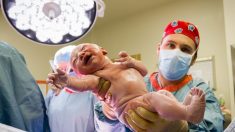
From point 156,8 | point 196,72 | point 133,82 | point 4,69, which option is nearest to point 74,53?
point 133,82

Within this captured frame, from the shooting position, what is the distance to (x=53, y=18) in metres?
0.77

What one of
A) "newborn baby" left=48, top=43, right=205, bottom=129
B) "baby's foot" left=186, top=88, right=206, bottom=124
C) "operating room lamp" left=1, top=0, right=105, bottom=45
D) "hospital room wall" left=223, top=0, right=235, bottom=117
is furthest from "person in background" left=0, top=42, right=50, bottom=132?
"hospital room wall" left=223, top=0, right=235, bottom=117

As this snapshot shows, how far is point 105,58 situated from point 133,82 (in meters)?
0.09

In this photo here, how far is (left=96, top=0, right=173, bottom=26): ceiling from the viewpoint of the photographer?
2.88 metres

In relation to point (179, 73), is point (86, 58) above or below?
above

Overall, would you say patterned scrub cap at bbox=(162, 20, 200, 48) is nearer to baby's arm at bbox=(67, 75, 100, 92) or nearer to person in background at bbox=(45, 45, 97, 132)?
baby's arm at bbox=(67, 75, 100, 92)

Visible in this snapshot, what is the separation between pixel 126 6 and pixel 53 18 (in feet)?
7.62

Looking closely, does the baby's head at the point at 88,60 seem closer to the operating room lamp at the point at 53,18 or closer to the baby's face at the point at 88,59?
the baby's face at the point at 88,59

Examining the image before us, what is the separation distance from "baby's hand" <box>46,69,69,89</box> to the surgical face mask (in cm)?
44

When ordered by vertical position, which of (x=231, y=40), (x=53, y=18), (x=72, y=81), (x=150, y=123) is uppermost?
(x=53, y=18)

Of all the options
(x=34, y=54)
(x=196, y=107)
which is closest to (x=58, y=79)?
(x=196, y=107)

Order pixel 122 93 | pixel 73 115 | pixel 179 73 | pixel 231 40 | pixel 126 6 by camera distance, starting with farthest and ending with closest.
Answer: pixel 126 6
pixel 231 40
pixel 73 115
pixel 179 73
pixel 122 93

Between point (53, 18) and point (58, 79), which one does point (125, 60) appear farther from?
point (53, 18)

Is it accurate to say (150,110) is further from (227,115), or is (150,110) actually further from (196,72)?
(196,72)
